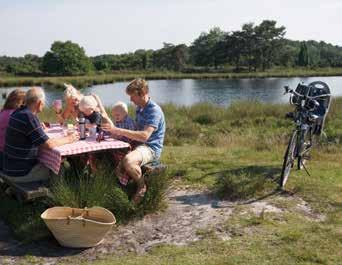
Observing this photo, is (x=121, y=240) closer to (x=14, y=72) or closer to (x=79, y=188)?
(x=79, y=188)

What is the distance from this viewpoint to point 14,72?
240 feet

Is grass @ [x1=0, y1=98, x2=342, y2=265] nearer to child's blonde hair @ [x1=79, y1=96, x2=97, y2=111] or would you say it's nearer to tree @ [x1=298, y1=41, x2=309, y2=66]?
child's blonde hair @ [x1=79, y1=96, x2=97, y2=111]

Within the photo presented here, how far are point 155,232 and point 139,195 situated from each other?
1.64 ft

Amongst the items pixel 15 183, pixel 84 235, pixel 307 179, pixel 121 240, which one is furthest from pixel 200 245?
pixel 307 179

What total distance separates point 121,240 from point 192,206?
1.10m

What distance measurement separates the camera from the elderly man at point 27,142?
455 cm

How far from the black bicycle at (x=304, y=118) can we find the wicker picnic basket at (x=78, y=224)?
2.37 metres

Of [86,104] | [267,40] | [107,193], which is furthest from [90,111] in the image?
[267,40]

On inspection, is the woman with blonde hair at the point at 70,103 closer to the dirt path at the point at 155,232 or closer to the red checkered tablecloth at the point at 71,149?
the red checkered tablecloth at the point at 71,149

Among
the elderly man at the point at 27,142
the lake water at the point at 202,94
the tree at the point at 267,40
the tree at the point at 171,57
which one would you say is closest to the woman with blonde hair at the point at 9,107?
the elderly man at the point at 27,142

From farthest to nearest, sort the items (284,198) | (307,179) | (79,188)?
(307,179) < (284,198) < (79,188)

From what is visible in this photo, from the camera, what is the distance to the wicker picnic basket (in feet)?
13.0

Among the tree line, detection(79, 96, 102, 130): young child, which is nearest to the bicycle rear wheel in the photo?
detection(79, 96, 102, 130): young child

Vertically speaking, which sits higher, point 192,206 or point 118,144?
point 118,144
